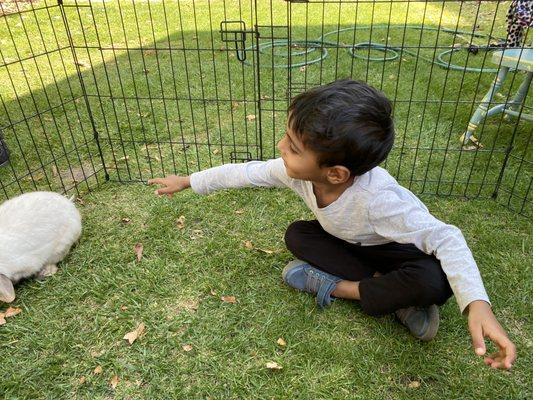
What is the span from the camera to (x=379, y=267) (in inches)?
83.8

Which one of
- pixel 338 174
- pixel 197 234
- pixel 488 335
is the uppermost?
pixel 338 174

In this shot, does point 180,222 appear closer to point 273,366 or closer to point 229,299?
point 229,299

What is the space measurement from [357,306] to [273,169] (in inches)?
31.9

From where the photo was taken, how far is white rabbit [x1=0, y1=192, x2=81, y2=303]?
2.23 m

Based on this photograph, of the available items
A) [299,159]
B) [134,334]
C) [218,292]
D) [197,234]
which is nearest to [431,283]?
[299,159]

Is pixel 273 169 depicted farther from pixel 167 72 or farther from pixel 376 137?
pixel 167 72

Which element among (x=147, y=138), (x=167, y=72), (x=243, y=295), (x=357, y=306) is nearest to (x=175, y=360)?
(x=243, y=295)

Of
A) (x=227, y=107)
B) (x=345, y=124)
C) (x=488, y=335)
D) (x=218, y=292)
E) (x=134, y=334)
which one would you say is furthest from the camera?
(x=227, y=107)

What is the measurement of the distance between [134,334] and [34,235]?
2.78 ft

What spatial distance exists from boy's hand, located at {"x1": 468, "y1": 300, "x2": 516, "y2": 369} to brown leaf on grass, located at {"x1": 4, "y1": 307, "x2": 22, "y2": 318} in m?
2.08

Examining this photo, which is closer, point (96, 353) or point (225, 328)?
point (96, 353)

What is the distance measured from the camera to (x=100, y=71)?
552 cm

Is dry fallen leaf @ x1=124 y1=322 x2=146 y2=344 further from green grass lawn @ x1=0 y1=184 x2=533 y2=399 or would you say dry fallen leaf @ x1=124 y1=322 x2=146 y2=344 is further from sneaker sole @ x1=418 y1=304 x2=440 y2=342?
sneaker sole @ x1=418 y1=304 x2=440 y2=342

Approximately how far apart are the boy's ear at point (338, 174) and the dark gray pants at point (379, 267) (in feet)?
1.59
